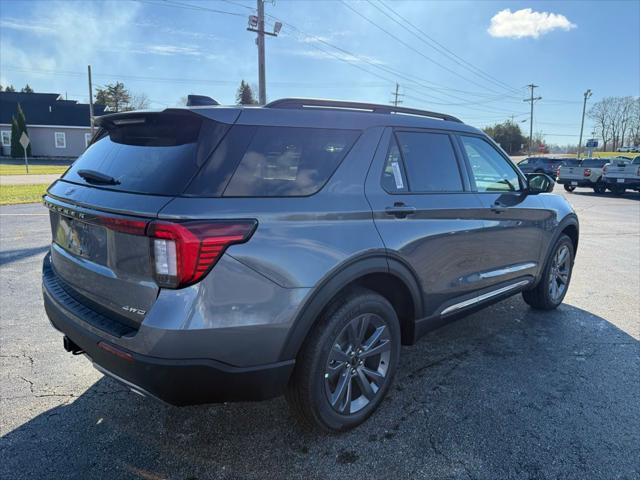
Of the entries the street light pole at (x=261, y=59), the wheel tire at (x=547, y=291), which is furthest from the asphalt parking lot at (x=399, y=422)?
the street light pole at (x=261, y=59)

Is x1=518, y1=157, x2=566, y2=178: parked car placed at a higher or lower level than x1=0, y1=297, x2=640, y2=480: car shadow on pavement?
higher

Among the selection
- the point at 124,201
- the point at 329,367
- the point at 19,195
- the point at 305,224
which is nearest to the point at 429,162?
the point at 305,224

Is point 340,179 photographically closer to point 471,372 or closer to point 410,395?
point 410,395

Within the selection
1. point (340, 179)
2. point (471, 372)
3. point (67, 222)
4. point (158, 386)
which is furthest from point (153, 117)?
point (471, 372)

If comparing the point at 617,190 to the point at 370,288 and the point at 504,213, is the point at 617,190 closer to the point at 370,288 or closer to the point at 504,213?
the point at 504,213

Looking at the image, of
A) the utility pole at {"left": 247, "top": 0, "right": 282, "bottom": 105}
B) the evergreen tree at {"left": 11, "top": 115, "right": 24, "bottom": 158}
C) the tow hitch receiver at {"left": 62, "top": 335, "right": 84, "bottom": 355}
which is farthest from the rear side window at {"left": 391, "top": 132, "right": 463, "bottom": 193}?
the evergreen tree at {"left": 11, "top": 115, "right": 24, "bottom": 158}

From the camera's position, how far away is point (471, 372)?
11.4ft

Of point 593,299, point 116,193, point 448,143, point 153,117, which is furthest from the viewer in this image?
point 593,299

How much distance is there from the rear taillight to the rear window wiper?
56 centimetres

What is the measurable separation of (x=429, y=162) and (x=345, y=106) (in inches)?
29.6

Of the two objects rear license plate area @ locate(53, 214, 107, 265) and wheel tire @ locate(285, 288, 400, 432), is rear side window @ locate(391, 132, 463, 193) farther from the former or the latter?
rear license plate area @ locate(53, 214, 107, 265)

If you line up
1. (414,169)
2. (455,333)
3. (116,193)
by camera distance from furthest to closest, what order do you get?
1. (455,333)
2. (414,169)
3. (116,193)

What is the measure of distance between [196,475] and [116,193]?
146 cm

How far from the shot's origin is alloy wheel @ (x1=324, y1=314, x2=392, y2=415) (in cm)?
260
